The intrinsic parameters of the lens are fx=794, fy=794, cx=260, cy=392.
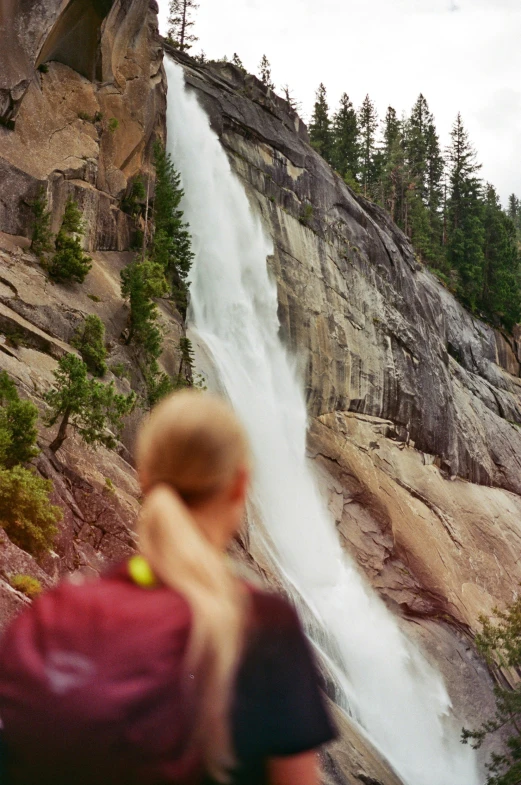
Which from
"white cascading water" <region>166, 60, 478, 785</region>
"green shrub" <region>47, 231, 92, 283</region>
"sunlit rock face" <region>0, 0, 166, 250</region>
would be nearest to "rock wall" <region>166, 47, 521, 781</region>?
"white cascading water" <region>166, 60, 478, 785</region>

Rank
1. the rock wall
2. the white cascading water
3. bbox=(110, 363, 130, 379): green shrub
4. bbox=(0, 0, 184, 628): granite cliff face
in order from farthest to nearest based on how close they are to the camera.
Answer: the rock wall → the white cascading water → bbox=(110, 363, 130, 379): green shrub → bbox=(0, 0, 184, 628): granite cliff face

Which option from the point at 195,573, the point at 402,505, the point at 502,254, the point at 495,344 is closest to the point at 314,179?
the point at 402,505

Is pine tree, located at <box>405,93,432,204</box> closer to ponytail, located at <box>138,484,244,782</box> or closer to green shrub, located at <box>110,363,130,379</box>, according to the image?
green shrub, located at <box>110,363,130,379</box>

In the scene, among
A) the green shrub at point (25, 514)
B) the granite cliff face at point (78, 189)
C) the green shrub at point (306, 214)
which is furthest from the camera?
the green shrub at point (306, 214)

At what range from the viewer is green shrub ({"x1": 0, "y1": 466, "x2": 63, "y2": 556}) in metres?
12.8

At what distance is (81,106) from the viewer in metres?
28.7

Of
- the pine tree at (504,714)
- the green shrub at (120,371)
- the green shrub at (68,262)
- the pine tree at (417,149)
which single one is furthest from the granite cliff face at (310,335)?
the pine tree at (417,149)

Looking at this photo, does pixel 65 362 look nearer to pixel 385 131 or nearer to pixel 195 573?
pixel 195 573

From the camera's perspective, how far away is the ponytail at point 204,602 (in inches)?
67.1

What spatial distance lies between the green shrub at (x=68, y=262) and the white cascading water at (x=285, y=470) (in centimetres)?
796

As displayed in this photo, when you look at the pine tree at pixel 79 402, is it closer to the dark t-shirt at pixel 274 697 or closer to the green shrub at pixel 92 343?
the green shrub at pixel 92 343

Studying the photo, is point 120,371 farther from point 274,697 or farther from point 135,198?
point 274,697

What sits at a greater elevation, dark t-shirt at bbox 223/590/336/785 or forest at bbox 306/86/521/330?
forest at bbox 306/86/521/330

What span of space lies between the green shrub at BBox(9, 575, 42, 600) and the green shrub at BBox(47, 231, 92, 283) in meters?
14.1
